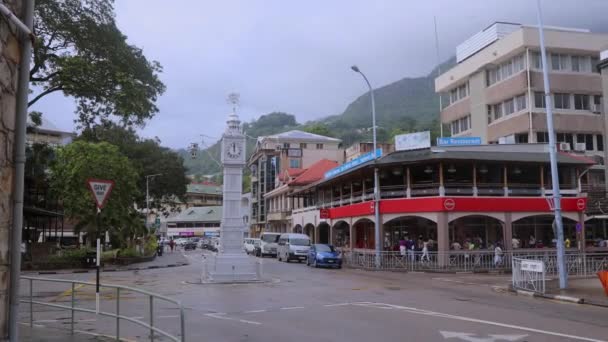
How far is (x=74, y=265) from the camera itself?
36.6 metres

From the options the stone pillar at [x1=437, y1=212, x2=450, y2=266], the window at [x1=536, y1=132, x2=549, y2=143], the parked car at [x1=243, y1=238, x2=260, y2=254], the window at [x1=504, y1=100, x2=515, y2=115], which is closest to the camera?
the stone pillar at [x1=437, y1=212, x2=450, y2=266]

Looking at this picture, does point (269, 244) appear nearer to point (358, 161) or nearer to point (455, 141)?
point (358, 161)

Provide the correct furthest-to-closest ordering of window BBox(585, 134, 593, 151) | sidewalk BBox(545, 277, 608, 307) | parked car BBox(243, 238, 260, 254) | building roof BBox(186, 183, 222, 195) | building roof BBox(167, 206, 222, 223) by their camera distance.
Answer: building roof BBox(186, 183, 222, 195) → building roof BBox(167, 206, 222, 223) → parked car BBox(243, 238, 260, 254) → window BBox(585, 134, 593, 151) → sidewalk BBox(545, 277, 608, 307)

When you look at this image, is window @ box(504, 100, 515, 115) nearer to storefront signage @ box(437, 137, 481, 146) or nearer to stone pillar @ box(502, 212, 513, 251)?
storefront signage @ box(437, 137, 481, 146)

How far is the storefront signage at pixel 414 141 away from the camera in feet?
116

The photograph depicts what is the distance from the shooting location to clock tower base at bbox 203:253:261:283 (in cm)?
2388

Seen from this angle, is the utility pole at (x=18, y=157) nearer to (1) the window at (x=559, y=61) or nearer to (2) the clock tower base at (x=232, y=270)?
(2) the clock tower base at (x=232, y=270)

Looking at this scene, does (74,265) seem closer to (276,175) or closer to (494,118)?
(494,118)

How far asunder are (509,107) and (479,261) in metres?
23.1

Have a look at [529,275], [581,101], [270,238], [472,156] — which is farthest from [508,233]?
[270,238]

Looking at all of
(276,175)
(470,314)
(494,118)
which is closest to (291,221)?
(276,175)

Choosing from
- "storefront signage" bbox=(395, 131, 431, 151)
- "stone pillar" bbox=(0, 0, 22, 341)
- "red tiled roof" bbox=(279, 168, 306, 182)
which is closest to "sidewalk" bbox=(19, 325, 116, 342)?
"stone pillar" bbox=(0, 0, 22, 341)

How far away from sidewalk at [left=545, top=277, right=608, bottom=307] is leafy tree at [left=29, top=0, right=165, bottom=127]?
1631cm

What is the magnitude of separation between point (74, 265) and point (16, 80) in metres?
33.5
